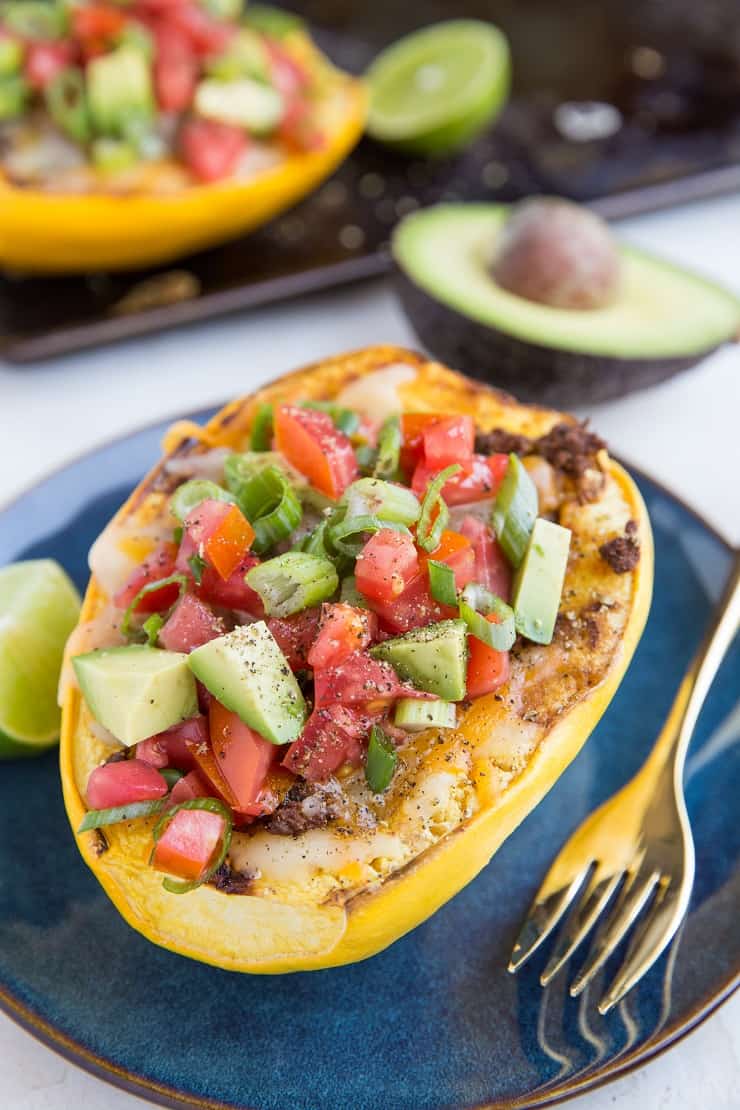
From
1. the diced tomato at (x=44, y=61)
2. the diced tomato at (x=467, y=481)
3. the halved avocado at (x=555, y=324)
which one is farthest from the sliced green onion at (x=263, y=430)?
the diced tomato at (x=44, y=61)

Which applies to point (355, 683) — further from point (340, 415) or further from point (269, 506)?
point (340, 415)

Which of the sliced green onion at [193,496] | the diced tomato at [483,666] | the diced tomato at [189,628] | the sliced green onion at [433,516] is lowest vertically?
the diced tomato at [189,628]

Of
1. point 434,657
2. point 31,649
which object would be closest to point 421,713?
point 434,657

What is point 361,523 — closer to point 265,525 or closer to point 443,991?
point 265,525

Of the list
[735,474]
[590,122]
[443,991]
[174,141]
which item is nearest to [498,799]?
[443,991]

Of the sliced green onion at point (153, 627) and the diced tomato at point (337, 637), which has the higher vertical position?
the diced tomato at point (337, 637)

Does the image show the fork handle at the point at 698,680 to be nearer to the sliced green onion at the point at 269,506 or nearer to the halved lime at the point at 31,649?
the sliced green onion at the point at 269,506

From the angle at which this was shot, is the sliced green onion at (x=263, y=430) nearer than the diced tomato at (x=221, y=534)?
No
